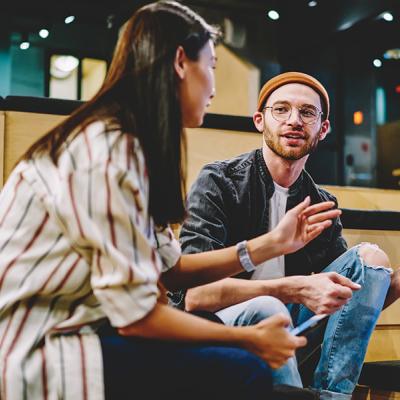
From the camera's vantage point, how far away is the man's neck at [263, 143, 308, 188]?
2.24 m

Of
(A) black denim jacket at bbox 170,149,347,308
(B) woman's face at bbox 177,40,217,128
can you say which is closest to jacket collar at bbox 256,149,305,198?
(A) black denim jacket at bbox 170,149,347,308

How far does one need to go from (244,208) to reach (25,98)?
1.03m

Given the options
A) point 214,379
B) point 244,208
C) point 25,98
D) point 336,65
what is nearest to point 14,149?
point 25,98

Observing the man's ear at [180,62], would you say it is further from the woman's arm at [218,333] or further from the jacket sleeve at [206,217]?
the jacket sleeve at [206,217]

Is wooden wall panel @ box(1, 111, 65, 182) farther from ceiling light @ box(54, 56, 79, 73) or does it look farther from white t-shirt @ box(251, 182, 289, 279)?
ceiling light @ box(54, 56, 79, 73)

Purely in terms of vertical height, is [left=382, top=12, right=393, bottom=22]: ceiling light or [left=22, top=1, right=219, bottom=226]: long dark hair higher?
[left=382, top=12, right=393, bottom=22]: ceiling light

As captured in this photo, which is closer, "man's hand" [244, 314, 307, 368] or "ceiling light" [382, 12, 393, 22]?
"man's hand" [244, 314, 307, 368]

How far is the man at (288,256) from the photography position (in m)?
1.84

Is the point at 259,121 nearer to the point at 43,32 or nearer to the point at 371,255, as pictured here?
the point at 371,255

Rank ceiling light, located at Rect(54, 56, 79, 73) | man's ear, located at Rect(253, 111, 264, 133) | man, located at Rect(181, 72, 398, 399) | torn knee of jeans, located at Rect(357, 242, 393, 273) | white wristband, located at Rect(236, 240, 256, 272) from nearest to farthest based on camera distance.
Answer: white wristband, located at Rect(236, 240, 256, 272) → man, located at Rect(181, 72, 398, 399) → torn knee of jeans, located at Rect(357, 242, 393, 273) → man's ear, located at Rect(253, 111, 264, 133) → ceiling light, located at Rect(54, 56, 79, 73)

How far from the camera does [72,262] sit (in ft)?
3.91

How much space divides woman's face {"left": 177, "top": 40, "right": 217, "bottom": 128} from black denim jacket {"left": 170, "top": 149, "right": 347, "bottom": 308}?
65 centimetres

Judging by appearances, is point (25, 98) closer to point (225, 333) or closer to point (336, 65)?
point (225, 333)

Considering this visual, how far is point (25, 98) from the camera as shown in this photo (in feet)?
8.45
